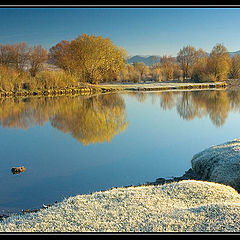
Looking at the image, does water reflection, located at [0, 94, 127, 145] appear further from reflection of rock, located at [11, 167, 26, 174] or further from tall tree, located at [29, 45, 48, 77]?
tall tree, located at [29, 45, 48, 77]

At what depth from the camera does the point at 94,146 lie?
1417 centimetres

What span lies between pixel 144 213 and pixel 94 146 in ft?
29.4

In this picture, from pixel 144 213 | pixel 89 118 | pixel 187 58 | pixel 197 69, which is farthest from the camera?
pixel 187 58

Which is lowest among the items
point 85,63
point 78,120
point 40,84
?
point 78,120

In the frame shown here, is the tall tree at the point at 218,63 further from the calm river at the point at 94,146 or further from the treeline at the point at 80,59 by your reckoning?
the calm river at the point at 94,146

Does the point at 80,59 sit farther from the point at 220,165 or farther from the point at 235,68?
the point at 220,165

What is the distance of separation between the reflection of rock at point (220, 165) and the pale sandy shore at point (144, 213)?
1.72 m

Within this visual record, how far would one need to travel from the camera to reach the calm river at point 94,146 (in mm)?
9211

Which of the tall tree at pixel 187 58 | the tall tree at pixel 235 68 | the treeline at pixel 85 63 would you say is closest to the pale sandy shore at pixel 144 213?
the treeline at pixel 85 63

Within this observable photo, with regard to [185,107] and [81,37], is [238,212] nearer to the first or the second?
A: [185,107]

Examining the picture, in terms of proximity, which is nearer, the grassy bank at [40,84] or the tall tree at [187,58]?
the grassy bank at [40,84]

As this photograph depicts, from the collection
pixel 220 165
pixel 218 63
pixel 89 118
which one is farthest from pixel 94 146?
pixel 218 63

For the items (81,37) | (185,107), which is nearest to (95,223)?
(185,107)

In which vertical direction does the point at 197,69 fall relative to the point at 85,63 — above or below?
below
